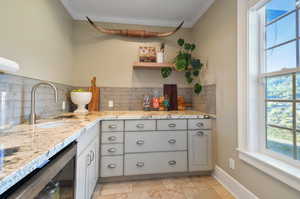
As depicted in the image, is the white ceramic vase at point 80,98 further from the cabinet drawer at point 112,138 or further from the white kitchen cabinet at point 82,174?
the white kitchen cabinet at point 82,174

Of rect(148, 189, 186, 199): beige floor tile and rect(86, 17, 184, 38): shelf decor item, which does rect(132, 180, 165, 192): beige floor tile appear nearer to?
rect(148, 189, 186, 199): beige floor tile

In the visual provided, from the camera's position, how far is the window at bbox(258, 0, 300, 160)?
123 centimetres

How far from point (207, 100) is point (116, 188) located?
1.74 metres

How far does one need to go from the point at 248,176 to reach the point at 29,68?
2359 mm

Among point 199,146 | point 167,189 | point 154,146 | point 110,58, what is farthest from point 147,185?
point 110,58

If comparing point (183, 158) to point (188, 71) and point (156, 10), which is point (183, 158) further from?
point (156, 10)

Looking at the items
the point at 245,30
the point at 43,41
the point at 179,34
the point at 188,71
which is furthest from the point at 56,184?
the point at 179,34

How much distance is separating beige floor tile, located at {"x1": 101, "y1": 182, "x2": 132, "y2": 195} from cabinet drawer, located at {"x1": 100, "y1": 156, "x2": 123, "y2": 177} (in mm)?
128

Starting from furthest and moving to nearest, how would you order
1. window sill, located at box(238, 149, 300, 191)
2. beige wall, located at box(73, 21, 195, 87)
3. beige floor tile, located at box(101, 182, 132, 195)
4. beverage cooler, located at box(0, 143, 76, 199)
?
beige wall, located at box(73, 21, 195, 87) → beige floor tile, located at box(101, 182, 132, 195) → window sill, located at box(238, 149, 300, 191) → beverage cooler, located at box(0, 143, 76, 199)

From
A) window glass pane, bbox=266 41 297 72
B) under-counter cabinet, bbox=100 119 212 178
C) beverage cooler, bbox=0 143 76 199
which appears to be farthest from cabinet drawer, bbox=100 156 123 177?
window glass pane, bbox=266 41 297 72

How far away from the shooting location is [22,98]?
134cm

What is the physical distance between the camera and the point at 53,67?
1916 mm

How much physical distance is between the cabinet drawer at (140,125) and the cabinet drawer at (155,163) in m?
0.34

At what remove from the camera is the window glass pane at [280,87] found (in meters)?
1.28
